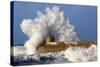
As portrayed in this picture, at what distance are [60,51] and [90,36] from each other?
0.40 meters

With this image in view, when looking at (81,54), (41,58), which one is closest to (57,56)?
(41,58)

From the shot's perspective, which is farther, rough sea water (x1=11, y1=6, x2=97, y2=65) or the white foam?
the white foam

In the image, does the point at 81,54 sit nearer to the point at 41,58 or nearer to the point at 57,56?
the point at 57,56

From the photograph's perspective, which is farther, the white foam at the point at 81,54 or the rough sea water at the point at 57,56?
the white foam at the point at 81,54

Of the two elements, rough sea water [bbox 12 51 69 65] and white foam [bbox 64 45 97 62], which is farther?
white foam [bbox 64 45 97 62]

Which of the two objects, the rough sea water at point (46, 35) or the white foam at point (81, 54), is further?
the white foam at point (81, 54)

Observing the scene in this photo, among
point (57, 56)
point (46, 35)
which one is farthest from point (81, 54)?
point (46, 35)

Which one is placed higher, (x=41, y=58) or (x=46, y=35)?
(x=46, y=35)

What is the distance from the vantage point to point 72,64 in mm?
2229

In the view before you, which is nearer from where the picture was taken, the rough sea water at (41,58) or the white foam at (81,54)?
the rough sea water at (41,58)

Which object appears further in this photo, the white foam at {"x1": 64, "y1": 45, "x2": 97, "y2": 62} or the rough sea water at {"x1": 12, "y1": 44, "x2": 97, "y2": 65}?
the white foam at {"x1": 64, "y1": 45, "x2": 97, "y2": 62}

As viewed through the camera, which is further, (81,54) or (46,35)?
(81,54)
